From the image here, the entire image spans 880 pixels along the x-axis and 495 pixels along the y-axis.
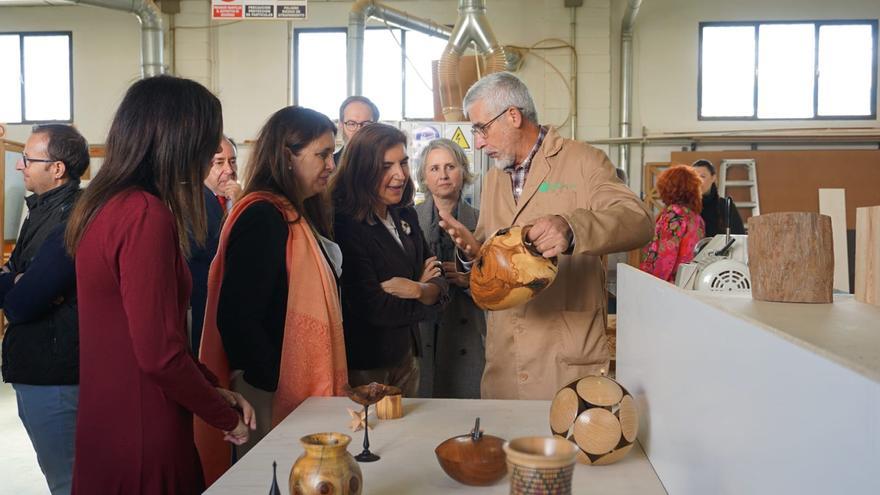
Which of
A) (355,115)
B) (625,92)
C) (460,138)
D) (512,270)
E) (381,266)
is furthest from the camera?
(625,92)

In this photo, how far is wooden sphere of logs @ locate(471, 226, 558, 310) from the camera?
74.3 inches

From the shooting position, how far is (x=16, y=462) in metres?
4.09

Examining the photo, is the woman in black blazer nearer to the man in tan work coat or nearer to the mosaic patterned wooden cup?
the man in tan work coat

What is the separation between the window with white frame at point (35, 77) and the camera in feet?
31.2

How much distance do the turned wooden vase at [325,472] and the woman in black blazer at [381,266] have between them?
3.75ft

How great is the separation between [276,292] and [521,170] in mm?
843

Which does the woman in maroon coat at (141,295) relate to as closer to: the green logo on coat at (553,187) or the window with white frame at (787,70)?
the green logo on coat at (553,187)

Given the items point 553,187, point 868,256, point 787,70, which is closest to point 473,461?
point 868,256

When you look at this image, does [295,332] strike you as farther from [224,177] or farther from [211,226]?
[224,177]

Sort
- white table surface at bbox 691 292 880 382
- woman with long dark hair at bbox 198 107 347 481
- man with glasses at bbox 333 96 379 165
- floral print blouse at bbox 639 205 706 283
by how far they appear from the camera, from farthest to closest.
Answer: floral print blouse at bbox 639 205 706 283 → man with glasses at bbox 333 96 379 165 → woman with long dark hair at bbox 198 107 347 481 → white table surface at bbox 691 292 880 382

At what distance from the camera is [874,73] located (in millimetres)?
9148

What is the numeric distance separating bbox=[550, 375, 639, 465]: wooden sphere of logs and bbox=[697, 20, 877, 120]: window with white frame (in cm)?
855

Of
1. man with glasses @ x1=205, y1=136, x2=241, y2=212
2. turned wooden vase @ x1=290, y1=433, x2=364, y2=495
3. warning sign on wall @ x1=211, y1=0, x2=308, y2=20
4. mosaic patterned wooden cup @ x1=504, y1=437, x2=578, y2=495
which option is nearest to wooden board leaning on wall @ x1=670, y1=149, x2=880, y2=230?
warning sign on wall @ x1=211, y1=0, x2=308, y2=20

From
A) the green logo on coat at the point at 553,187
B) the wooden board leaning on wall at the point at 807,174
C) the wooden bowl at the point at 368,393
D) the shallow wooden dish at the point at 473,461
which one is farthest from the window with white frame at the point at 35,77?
the shallow wooden dish at the point at 473,461
